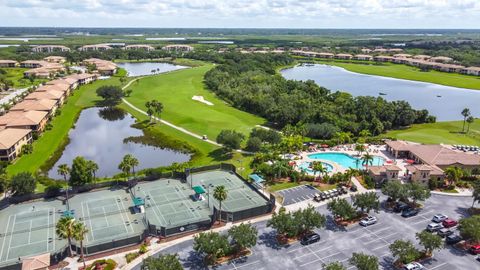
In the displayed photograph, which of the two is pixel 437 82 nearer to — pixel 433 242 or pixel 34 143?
pixel 433 242

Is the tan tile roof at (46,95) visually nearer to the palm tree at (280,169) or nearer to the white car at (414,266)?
the palm tree at (280,169)

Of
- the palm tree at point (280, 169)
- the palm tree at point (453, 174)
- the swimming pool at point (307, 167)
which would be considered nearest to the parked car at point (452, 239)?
the palm tree at point (453, 174)

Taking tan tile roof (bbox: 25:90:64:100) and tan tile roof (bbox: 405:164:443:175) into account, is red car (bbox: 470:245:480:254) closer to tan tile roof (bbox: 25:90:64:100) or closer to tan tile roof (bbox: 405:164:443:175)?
tan tile roof (bbox: 405:164:443:175)

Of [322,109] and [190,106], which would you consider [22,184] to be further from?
[322,109]

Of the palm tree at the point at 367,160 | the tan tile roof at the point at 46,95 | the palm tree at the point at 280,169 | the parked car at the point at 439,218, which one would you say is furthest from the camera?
the tan tile roof at the point at 46,95

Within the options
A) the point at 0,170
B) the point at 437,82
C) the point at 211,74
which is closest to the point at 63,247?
the point at 0,170
